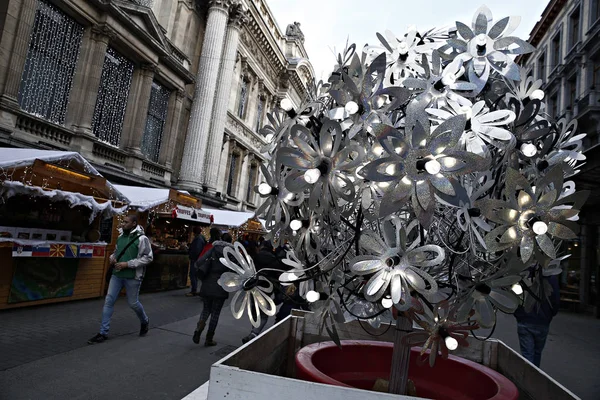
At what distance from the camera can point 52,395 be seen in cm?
379

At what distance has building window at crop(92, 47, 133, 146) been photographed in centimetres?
1397

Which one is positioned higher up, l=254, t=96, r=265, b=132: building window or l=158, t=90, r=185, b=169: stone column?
l=254, t=96, r=265, b=132: building window

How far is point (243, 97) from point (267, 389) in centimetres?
2519

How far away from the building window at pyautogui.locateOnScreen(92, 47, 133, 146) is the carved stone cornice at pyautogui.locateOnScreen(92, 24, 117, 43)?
0.63 meters

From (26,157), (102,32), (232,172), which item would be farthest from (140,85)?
(232,172)

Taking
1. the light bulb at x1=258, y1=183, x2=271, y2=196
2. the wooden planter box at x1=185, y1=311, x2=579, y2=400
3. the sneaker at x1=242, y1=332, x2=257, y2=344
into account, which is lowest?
the sneaker at x1=242, y1=332, x2=257, y2=344

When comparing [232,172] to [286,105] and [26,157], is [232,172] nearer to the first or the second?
[26,157]

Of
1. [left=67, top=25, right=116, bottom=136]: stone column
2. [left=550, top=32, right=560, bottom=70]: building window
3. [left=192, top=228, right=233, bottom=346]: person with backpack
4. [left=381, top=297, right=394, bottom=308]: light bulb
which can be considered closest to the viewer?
[left=381, top=297, right=394, bottom=308]: light bulb

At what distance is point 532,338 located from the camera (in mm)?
4527

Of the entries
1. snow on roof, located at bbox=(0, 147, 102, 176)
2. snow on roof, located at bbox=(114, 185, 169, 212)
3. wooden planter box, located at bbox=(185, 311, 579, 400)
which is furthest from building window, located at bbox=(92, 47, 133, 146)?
wooden planter box, located at bbox=(185, 311, 579, 400)

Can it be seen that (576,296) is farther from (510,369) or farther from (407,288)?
(407,288)

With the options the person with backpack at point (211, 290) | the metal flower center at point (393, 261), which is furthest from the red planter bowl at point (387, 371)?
the person with backpack at point (211, 290)

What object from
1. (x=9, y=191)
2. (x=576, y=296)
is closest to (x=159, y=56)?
(x=9, y=191)

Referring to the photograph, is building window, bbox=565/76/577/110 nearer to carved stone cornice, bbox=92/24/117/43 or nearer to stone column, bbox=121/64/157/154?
stone column, bbox=121/64/157/154
